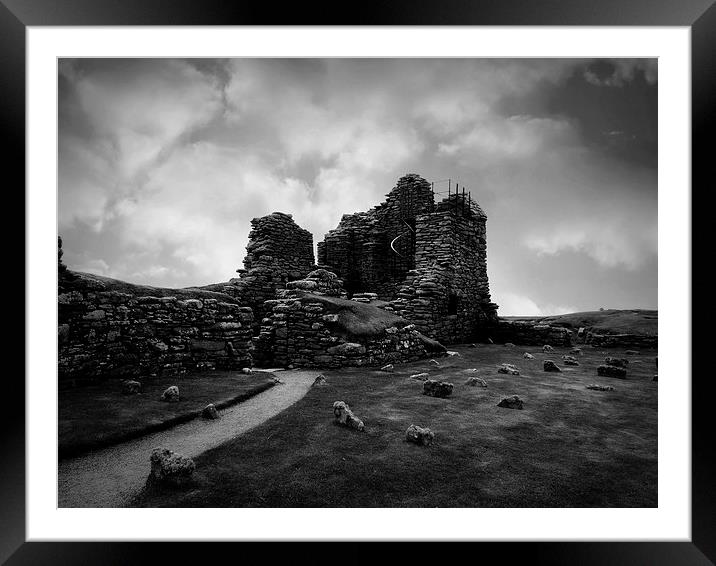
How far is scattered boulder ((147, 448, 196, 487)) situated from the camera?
304 cm

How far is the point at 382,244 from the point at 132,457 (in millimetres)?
18675

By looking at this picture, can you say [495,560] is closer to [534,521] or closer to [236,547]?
[534,521]

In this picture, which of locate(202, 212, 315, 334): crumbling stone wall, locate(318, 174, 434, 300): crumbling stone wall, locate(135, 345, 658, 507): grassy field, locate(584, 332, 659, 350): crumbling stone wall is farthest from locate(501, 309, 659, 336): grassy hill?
locate(202, 212, 315, 334): crumbling stone wall

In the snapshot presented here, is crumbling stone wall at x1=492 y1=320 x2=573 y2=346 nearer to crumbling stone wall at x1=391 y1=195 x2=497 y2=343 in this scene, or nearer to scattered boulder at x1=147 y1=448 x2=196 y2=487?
crumbling stone wall at x1=391 y1=195 x2=497 y2=343

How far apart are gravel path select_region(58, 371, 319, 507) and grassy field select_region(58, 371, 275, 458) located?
0.17 metres

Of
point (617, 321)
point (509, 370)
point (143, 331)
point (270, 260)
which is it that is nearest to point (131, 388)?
point (143, 331)

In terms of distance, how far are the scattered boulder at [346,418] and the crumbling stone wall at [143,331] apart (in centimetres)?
482

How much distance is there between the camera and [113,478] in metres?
3.37

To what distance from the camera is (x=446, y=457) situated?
358 cm

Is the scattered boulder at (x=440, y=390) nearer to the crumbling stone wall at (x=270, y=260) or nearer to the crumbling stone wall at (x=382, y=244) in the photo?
the crumbling stone wall at (x=270, y=260)

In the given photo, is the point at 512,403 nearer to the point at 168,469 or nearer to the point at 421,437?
the point at 421,437

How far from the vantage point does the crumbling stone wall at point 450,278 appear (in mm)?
14039
